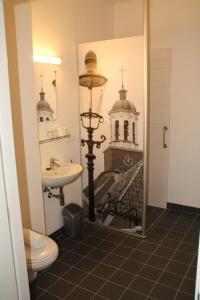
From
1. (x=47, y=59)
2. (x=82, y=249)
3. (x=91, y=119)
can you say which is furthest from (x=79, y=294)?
(x=47, y=59)

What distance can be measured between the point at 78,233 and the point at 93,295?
3.22 ft

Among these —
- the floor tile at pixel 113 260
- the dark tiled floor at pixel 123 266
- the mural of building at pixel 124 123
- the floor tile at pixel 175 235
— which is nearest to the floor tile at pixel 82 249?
the dark tiled floor at pixel 123 266

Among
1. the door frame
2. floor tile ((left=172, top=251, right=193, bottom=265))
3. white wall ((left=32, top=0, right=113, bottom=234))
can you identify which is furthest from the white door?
the door frame

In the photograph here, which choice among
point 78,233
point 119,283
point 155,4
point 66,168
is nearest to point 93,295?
point 119,283

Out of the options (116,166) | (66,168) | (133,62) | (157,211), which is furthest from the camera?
(157,211)

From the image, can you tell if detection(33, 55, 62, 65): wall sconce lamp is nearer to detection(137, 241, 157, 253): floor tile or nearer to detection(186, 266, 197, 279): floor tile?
detection(137, 241, 157, 253): floor tile

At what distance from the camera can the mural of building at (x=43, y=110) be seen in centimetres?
275

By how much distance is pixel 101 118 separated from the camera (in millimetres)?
3189

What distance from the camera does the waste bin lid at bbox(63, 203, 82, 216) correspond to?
3.14 metres

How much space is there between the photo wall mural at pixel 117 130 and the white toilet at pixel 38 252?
3.94 feet

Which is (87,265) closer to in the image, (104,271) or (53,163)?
(104,271)

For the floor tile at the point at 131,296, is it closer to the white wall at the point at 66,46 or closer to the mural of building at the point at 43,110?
the white wall at the point at 66,46

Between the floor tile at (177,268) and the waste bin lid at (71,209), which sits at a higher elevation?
the waste bin lid at (71,209)

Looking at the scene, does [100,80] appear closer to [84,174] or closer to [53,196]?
[84,174]
